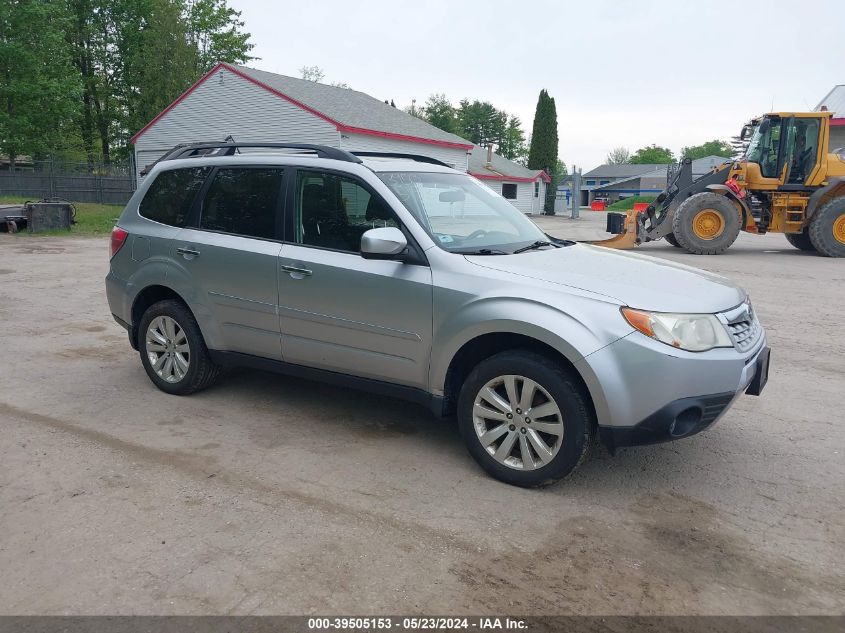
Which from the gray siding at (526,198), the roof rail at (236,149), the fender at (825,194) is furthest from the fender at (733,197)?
the gray siding at (526,198)

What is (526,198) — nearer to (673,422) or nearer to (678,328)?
(678,328)

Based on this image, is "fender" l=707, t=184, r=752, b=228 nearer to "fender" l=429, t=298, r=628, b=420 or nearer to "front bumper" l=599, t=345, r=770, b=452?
"front bumper" l=599, t=345, r=770, b=452

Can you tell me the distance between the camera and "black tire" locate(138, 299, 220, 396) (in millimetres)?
5051

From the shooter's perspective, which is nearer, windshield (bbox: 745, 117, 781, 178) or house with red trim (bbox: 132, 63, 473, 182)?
windshield (bbox: 745, 117, 781, 178)

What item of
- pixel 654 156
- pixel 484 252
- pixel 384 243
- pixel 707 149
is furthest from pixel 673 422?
pixel 707 149

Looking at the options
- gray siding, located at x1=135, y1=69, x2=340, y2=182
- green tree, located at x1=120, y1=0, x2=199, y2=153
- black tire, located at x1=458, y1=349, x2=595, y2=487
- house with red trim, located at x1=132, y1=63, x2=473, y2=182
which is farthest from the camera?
green tree, located at x1=120, y1=0, x2=199, y2=153

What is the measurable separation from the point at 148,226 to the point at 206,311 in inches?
37.6

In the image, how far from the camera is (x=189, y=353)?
16.8ft

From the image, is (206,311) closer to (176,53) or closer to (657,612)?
(657,612)

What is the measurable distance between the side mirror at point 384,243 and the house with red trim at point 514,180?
37.3 metres

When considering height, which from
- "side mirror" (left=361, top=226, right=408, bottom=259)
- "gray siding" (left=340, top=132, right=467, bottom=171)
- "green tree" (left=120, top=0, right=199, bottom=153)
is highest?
"green tree" (left=120, top=0, right=199, bottom=153)

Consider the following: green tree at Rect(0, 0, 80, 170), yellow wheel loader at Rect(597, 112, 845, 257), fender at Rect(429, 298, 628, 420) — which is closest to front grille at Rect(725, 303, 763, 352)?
fender at Rect(429, 298, 628, 420)

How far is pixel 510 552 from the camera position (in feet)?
10.2

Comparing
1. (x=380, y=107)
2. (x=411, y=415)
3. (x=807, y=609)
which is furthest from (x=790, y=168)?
(x=380, y=107)
